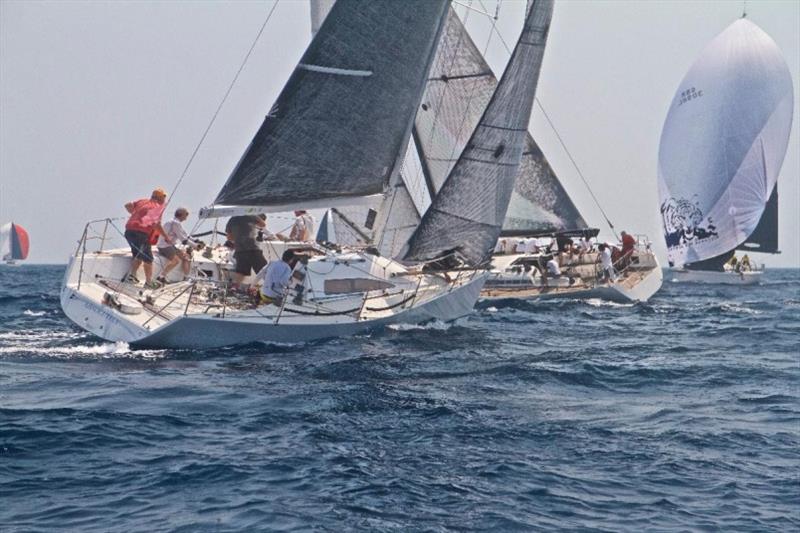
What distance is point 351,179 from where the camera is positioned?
20.0 meters

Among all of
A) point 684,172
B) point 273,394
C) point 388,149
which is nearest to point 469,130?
point 388,149

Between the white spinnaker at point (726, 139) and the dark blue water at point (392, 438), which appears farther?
the white spinnaker at point (726, 139)

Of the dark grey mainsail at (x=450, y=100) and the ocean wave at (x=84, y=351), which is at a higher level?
the dark grey mainsail at (x=450, y=100)

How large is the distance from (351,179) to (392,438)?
10.1m

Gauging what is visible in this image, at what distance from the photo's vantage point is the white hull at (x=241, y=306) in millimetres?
16094

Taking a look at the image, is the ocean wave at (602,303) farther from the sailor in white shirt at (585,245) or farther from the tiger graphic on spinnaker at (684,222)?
the tiger graphic on spinnaker at (684,222)

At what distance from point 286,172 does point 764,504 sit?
1230 centimetres

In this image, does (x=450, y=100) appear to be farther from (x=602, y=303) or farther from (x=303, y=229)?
(x=303, y=229)

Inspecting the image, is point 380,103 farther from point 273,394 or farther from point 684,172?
point 684,172

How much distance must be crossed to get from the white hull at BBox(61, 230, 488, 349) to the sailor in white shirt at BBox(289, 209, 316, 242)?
1.53 meters

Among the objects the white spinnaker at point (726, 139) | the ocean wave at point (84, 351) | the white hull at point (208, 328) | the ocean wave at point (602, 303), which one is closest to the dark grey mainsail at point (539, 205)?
the ocean wave at point (602, 303)

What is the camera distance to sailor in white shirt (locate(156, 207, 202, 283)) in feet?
62.8

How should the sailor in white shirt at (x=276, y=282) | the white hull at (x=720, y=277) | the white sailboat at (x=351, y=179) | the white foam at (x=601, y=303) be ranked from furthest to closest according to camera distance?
the white hull at (x=720, y=277) → the white foam at (x=601, y=303) → the white sailboat at (x=351, y=179) → the sailor in white shirt at (x=276, y=282)

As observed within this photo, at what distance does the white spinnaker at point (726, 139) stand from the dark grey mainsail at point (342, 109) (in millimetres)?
33614
